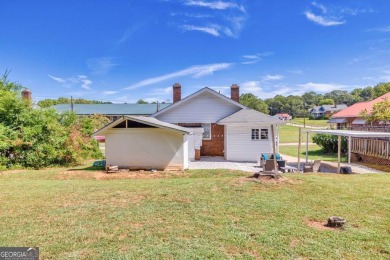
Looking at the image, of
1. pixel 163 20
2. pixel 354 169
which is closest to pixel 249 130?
pixel 354 169

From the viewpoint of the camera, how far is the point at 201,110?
2014cm

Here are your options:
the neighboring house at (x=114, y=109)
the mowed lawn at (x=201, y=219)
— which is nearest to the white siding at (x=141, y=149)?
the mowed lawn at (x=201, y=219)

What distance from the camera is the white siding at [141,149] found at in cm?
1461

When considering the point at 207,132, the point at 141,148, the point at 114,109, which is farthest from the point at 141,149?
the point at 114,109

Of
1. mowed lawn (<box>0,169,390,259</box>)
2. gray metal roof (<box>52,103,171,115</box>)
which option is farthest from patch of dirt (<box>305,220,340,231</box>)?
gray metal roof (<box>52,103,171,115</box>)

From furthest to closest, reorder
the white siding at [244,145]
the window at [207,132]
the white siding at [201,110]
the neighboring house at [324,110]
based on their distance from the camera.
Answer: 1. the neighboring house at [324,110]
2. the window at [207,132]
3. the white siding at [201,110]
4. the white siding at [244,145]

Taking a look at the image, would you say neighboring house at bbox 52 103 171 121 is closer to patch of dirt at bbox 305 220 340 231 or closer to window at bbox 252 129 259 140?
window at bbox 252 129 259 140

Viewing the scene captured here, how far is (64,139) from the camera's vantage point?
16.9 m

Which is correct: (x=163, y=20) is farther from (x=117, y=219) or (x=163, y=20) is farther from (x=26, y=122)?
(x=117, y=219)

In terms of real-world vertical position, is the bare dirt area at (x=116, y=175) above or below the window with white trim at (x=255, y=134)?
below

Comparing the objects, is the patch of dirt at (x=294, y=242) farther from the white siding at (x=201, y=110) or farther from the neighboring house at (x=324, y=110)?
the neighboring house at (x=324, y=110)

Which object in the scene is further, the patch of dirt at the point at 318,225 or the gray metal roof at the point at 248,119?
the gray metal roof at the point at 248,119

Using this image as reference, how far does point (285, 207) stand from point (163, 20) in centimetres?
1803

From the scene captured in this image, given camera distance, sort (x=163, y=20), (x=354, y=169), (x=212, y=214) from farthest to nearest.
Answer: (x=163, y=20) → (x=354, y=169) → (x=212, y=214)
